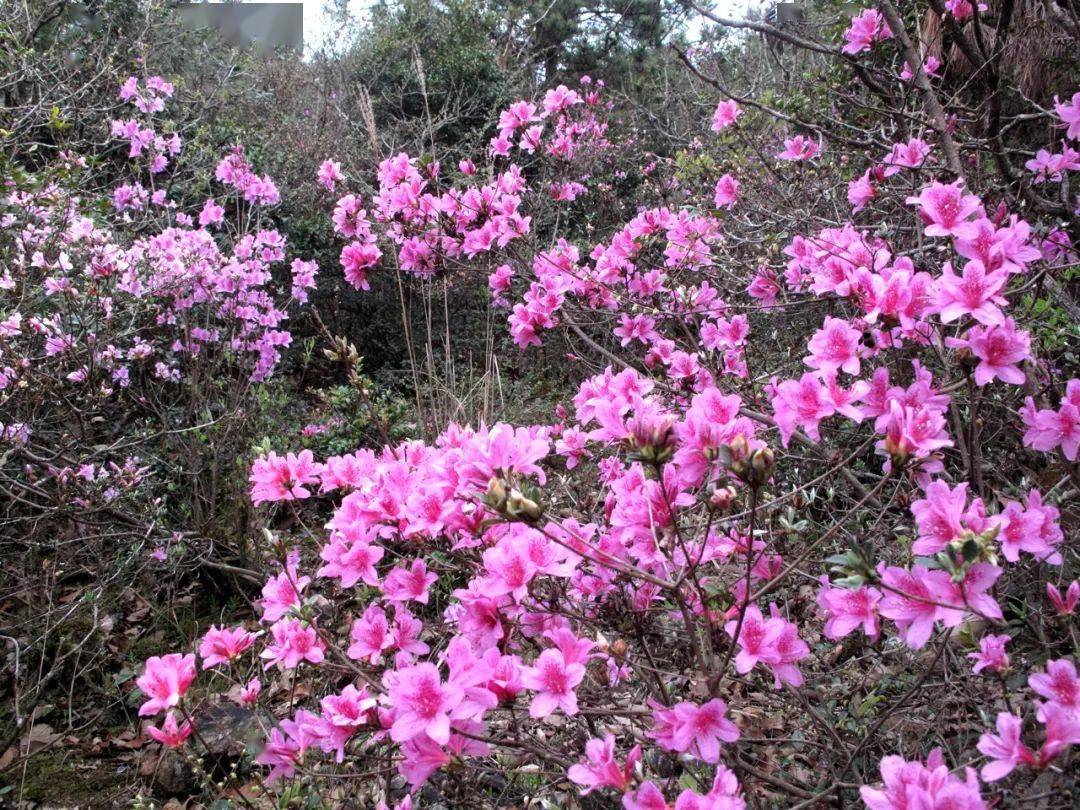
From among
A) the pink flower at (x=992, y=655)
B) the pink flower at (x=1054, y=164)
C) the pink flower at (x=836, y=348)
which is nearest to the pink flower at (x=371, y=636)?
the pink flower at (x=836, y=348)

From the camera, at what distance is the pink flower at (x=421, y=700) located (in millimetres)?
1032

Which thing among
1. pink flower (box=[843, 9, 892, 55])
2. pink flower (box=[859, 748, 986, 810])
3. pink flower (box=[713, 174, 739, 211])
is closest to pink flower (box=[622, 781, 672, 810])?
pink flower (box=[859, 748, 986, 810])

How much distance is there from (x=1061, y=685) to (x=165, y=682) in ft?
4.73

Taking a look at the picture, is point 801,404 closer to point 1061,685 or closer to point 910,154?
point 1061,685

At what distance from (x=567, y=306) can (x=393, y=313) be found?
15.7 feet

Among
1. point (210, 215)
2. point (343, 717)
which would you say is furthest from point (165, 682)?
point (210, 215)

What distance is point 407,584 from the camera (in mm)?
1323

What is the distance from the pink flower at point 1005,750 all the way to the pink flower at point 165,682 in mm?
1291

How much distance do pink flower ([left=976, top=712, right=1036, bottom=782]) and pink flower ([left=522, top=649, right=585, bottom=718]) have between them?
0.55 metres

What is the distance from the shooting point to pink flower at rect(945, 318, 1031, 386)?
1094 mm

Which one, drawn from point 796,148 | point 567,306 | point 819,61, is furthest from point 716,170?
point 819,61

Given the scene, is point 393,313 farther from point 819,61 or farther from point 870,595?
point 870,595

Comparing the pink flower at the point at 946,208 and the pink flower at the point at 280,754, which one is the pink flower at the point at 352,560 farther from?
the pink flower at the point at 946,208

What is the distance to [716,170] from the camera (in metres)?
4.11
